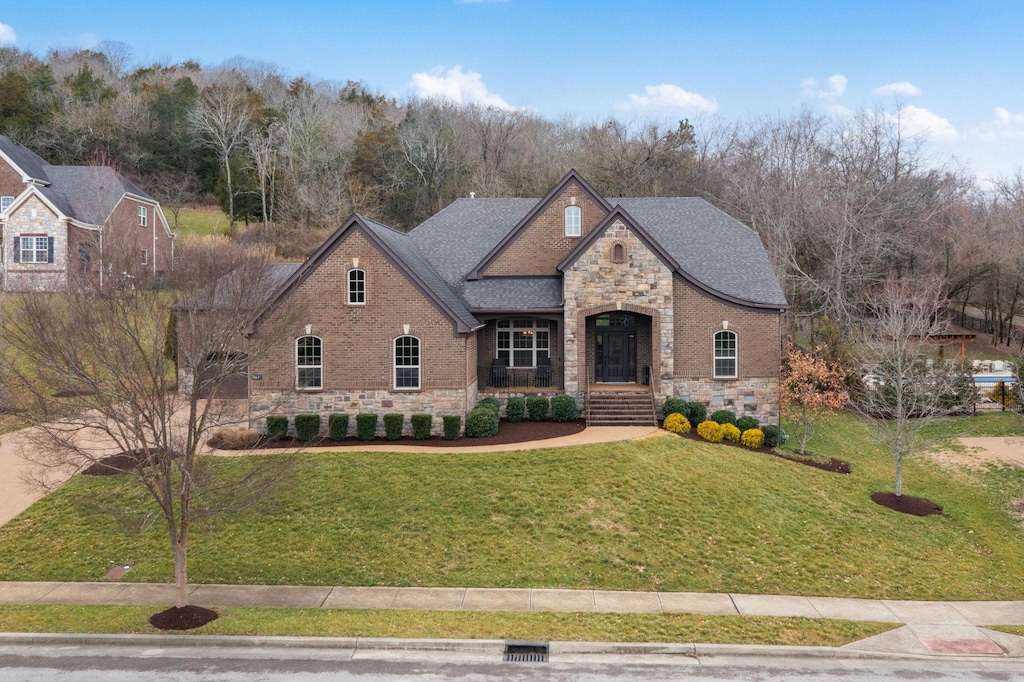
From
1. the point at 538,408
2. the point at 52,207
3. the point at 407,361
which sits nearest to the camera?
the point at 407,361

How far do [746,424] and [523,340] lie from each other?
354 inches

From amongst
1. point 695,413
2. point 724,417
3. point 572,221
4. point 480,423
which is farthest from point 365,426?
point 724,417

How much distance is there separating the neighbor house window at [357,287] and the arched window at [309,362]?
5.84 feet

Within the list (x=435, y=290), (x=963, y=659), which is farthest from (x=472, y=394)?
(x=963, y=659)

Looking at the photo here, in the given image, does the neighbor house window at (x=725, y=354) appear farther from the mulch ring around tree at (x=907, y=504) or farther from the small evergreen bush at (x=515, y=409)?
the small evergreen bush at (x=515, y=409)

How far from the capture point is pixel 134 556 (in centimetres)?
1526

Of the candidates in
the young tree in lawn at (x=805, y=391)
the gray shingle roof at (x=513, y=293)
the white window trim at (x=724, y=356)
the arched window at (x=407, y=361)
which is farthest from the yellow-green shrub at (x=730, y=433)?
the arched window at (x=407, y=361)

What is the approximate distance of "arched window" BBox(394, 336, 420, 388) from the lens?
23.1 meters

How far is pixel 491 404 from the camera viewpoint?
24203mm

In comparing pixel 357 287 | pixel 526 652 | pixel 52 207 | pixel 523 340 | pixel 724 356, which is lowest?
pixel 526 652

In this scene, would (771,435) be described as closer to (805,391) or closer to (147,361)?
(805,391)

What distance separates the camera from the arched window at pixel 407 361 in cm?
2308

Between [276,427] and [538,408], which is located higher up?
[538,408]

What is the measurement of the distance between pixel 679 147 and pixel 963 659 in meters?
49.0
